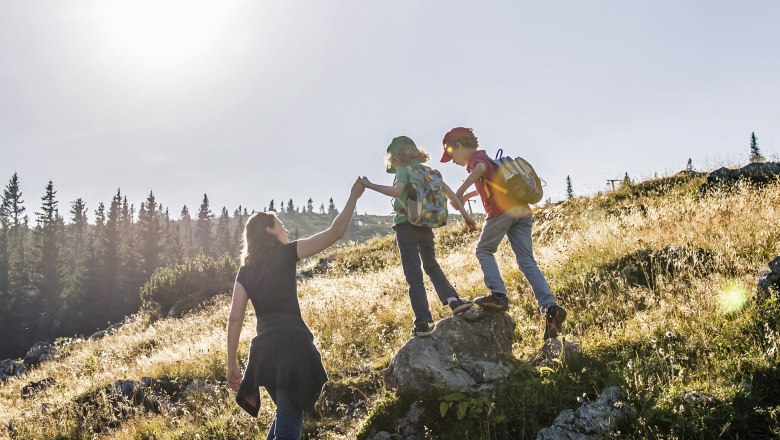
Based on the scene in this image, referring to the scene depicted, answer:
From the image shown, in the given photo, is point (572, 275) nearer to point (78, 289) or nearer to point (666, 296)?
point (666, 296)

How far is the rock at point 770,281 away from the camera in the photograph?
445cm

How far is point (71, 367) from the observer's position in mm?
11695

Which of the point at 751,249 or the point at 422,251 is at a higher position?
the point at 422,251

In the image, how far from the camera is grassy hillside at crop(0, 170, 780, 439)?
3557 millimetres

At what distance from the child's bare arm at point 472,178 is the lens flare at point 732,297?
285 cm

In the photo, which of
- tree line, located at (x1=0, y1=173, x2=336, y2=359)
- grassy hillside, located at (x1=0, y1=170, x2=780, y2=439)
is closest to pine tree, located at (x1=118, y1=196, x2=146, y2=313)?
tree line, located at (x1=0, y1=173, x2=336, y2=359)

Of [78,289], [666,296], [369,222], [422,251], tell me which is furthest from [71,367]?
[369,222]

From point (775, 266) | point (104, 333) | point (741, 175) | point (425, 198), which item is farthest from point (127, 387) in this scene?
point (104, 333)

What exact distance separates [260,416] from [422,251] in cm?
280

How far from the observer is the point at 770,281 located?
451 cm

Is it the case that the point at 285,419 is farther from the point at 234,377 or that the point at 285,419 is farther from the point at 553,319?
the point at 553,319

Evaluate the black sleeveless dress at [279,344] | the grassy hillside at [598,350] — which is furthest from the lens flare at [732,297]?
the black sleeveless dress at [279,344]

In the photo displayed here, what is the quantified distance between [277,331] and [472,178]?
271cm

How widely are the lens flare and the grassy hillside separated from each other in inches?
0.6
